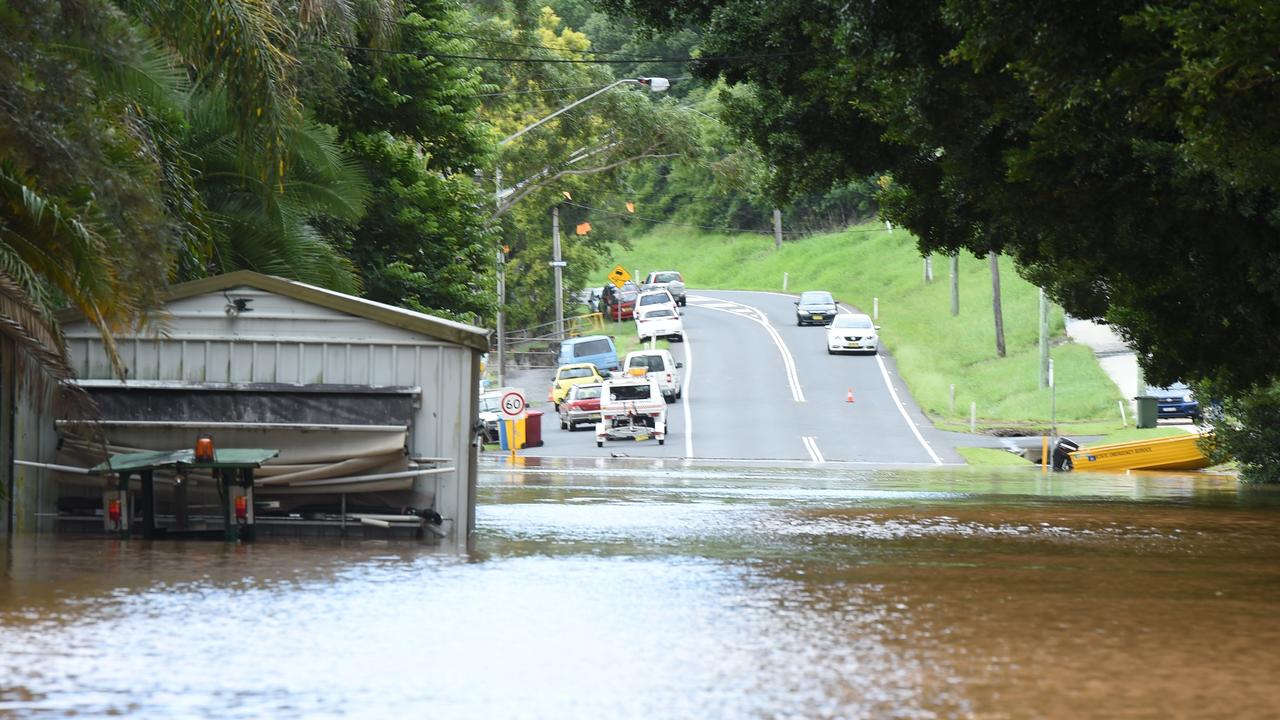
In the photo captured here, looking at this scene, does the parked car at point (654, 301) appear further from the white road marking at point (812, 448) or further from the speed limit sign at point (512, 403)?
the speed limit sign at point (512, 403)

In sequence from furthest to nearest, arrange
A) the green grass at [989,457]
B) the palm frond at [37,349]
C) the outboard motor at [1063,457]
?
the green grass at [989,457]
the outboard motor at [1063,457]
the palm frond at [37,349]

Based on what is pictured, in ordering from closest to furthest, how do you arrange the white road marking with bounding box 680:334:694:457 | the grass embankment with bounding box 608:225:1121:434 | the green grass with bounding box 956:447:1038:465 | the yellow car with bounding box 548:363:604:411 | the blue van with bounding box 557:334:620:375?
the green grass with bounding box 956:447:1038:465
the white road marking with bounding box 680:334:694:457
the yellow car with bounding box 548:363:604:411
the grass embankment with bounding box 608:225:1121:434
the blue van with bounding box 557:334:620:375

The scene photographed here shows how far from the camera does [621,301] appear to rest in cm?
7362

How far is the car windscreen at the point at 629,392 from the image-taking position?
134 ft

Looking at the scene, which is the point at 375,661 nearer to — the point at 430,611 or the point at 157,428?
the point at 430,611

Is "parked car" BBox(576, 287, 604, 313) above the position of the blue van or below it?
above

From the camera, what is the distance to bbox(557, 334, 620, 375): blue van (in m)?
54.5

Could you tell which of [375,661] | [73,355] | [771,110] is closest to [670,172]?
[771,110]

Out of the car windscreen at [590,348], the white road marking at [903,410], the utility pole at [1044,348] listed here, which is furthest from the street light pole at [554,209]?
the utility pole at [1044,348]

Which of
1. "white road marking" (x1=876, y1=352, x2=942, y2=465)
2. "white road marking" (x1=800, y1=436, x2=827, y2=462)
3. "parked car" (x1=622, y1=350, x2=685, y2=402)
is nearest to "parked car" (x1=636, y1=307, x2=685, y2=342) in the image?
"white road marking" (x1=876, y1=352, x2=942, y2=465)

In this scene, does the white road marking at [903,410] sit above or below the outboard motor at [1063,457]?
above

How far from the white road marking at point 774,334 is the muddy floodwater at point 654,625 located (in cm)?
3461

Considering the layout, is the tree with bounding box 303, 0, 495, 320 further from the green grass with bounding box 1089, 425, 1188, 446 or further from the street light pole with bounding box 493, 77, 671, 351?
the green grass with bounding box 1089, 425, 1188, 446

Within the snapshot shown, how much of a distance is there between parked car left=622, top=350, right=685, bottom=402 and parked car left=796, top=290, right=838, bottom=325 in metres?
19.3
